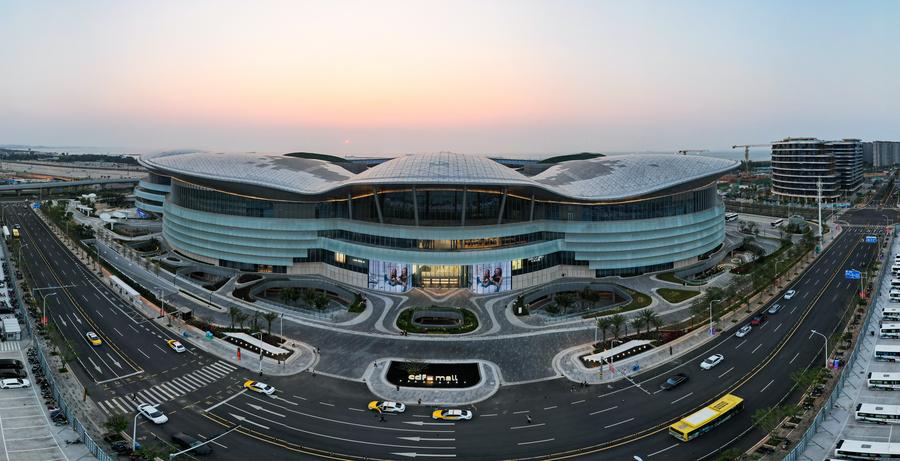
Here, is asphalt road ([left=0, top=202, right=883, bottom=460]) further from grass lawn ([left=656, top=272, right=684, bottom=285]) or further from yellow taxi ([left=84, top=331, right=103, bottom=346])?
grass lawn ([left=656, top=272, right=684, bottom=285])

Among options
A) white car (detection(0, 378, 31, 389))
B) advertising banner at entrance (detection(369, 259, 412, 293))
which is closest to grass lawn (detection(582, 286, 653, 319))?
advertising banner at entrance (detection(369, 259, 412, 293))

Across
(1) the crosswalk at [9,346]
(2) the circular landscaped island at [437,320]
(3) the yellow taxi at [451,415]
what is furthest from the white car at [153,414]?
(2) the circular landscaped island at [437,320]

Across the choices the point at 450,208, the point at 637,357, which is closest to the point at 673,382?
the point at 637,357

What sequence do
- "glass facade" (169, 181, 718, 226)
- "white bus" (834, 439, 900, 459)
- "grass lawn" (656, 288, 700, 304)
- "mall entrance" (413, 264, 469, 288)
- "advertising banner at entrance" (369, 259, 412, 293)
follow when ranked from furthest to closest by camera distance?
"glass facade" (169, 181, 718, 226) → "mall entrance" (413, 264, 469, 288) → "advertising banner at entrance" (369, 259, 412, 293) → "grass lawn" (656, 288, 700, 304) → "white bus" (834, 439, 900, 459)

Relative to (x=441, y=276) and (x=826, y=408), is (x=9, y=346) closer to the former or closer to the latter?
(x=441, y=276)

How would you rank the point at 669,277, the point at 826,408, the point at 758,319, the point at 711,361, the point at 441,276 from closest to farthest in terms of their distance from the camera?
the point at 826,408
the point at 711,361
the point at 758,319
the point at 441,276
the point at 669,277

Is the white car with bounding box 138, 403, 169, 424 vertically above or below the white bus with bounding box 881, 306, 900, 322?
below
